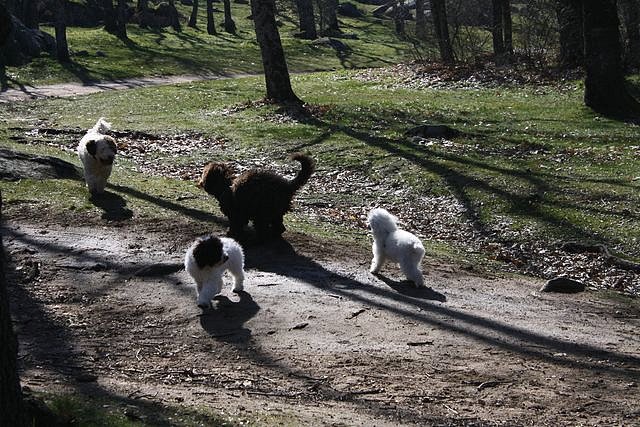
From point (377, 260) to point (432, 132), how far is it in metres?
10.2

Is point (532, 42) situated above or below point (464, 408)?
above

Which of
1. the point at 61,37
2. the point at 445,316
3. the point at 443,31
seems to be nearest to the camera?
the point at 445,316

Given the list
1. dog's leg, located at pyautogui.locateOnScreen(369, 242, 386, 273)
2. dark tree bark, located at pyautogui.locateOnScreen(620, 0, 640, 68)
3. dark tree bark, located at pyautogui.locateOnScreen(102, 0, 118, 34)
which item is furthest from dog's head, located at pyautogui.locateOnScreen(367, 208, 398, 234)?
dark tree bark, located at pyautogui.locateOnScreen(102, 0, 118, 34)

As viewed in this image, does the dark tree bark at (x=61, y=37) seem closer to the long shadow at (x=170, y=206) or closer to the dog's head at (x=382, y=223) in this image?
the long shadow at (x=170, y=206)

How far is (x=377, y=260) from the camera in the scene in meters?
10.1

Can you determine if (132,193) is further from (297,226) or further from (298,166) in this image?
(298,166)

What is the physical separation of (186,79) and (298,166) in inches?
872

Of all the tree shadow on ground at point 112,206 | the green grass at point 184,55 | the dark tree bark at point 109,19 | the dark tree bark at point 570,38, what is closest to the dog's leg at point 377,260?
the tree shadow on ground at point 112,206

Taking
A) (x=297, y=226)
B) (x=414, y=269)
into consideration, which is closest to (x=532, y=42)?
(x=297, y=226)

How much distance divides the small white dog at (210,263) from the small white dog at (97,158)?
15.7ft

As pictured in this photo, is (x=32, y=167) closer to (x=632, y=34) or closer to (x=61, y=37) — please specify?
(x=632, y=34)

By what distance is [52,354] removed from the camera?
291 inches

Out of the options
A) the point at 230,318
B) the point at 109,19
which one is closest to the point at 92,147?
the point at 230,318

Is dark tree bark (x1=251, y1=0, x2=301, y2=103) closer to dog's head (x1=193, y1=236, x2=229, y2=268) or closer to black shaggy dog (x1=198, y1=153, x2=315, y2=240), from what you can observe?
black shaggy dog (x1=198, y1=153, x2=315, y2=240)
